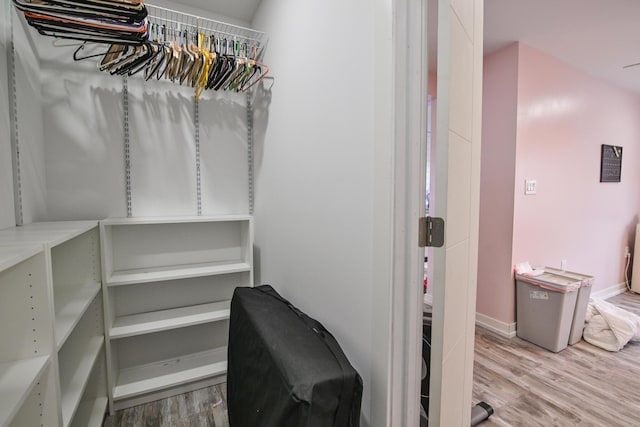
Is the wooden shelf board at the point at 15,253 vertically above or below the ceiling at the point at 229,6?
below

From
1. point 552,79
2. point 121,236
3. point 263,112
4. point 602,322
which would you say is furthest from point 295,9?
point 602,322

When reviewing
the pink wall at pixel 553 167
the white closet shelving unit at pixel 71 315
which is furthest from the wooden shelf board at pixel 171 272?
the pink wall at pixel 553 167

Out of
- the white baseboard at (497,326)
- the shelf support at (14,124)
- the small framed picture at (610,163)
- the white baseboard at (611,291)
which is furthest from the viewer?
the white baseboard at (611,291)

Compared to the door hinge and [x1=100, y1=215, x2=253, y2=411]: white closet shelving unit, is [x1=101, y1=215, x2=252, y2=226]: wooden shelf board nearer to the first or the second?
[x1=100, y1=215, x2=253, y2=411]: white closet shelving unit

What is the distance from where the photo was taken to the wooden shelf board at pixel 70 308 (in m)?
1.15

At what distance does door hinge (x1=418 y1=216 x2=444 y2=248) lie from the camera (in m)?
0.93

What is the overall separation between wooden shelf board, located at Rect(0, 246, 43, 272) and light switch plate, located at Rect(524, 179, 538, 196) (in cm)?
336

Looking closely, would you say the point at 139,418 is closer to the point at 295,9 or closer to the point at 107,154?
the point at 107,154

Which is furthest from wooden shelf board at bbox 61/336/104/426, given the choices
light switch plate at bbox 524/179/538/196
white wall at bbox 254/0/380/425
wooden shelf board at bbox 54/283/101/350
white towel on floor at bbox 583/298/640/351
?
white towel on floor at bbox 583/298/640/351

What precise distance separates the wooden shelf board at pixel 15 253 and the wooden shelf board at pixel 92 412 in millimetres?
1277

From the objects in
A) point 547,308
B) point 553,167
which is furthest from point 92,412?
point 553,167

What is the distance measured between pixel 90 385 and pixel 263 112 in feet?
6.70

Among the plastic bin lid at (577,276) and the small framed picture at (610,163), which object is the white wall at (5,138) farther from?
the small framed picture at (610,163)

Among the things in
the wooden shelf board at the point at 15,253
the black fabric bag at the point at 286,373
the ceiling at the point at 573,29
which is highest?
the ceiling at the point at 573,29
